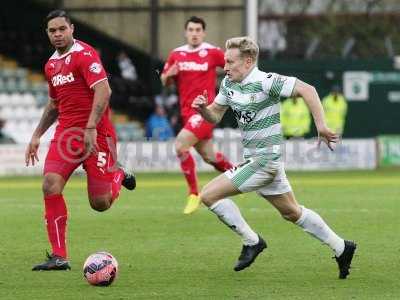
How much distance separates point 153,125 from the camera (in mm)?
28250

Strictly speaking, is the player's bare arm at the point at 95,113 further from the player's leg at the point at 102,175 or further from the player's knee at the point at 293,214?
the player's knee at the point at 293,214

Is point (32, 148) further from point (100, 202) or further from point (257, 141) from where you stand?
point (257, 141)

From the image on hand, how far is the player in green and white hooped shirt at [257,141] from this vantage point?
9461mm

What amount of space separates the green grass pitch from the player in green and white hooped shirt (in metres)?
0.43

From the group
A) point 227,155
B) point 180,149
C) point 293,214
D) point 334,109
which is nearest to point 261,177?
point 293,214

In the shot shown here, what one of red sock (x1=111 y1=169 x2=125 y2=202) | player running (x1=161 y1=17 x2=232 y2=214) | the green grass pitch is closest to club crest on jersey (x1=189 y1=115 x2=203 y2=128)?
player running (x1=161 y1=17 x2=232 y2=214)

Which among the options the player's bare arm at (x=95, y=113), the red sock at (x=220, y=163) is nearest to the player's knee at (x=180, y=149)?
the red sock at (x=220, y=163)

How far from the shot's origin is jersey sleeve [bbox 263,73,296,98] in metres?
9.28

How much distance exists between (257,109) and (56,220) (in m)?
1.97

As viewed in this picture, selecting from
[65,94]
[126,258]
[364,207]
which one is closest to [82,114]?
[65,94]

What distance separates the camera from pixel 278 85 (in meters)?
9.35

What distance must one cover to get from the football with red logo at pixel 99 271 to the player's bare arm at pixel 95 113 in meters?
1.12

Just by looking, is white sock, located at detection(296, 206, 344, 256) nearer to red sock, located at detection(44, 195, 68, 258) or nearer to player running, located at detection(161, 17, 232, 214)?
red sock, located at detection(44, 195, 68, 258)

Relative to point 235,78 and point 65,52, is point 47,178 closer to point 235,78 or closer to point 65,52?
point 65,52
